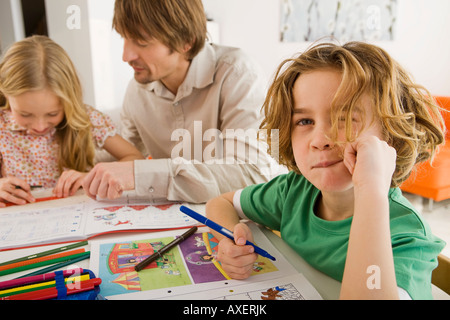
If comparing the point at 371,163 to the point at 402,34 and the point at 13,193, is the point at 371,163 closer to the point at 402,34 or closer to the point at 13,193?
the point at 13,193

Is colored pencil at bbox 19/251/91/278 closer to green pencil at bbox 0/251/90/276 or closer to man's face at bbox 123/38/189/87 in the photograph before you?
green pencil at bbox 0/251/90/276

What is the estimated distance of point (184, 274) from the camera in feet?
1.82

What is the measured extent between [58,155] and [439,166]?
2.03 metres

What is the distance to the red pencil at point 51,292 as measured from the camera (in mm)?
478

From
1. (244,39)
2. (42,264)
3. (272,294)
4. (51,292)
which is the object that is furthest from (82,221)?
(244,39)

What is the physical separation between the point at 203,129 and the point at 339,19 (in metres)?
2.77

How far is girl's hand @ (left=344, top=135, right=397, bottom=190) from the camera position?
1.55 ft

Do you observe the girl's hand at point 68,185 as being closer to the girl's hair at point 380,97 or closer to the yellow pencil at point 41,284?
the yellow pencil at point 41,284

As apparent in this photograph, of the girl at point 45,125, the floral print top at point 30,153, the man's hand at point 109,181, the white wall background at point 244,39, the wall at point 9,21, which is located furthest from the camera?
the white wall background at point 244,39

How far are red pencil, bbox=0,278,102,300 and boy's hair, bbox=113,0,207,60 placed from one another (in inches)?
30.6

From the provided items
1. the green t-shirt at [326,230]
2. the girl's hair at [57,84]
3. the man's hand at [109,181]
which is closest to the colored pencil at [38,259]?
the man's hand at [109,181]

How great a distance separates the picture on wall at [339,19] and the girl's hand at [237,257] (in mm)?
3169
